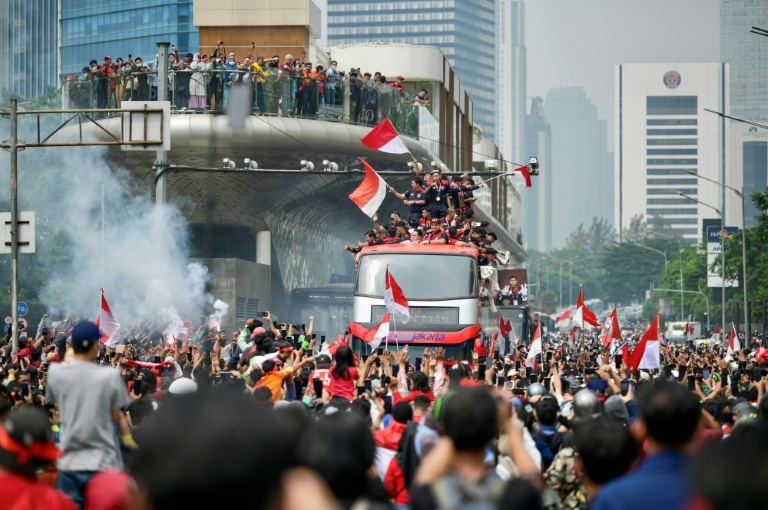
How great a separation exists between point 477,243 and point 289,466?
83.4ft

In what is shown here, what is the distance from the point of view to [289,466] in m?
2.97

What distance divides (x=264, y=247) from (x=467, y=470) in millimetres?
45556

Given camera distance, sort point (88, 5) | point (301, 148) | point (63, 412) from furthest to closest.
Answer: point (88, 5)
point (301, 148)
point (63, 412)

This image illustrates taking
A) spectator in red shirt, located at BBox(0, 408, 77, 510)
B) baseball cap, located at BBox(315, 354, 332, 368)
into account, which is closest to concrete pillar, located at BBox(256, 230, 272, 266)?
baseball cap, located at BBox(315, 354, 332, 368)

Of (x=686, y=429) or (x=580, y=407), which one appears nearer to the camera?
(x=686, y=429)

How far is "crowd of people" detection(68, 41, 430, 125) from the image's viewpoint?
3866 centimetres

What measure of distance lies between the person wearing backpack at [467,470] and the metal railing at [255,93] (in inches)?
1327

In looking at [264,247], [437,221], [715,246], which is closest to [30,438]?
[437,221]

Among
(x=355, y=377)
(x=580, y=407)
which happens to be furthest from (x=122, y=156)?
(x=580, y=407)

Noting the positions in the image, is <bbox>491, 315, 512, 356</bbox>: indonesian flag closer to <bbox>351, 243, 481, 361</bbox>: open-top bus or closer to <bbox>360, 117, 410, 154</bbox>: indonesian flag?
<bbox>351, 243, 481, 361</bbox>: open-top bus

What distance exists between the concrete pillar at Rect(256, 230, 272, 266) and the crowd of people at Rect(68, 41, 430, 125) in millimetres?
8103

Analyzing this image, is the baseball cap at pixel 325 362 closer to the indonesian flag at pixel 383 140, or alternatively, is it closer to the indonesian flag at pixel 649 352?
the indonesian flag at pixel 649 352

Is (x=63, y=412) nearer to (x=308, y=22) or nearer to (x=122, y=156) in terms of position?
(x=122, y=156)

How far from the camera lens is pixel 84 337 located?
7.71 meters
